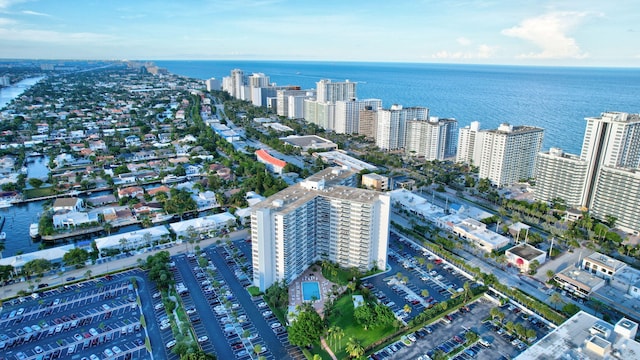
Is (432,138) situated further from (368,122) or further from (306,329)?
(306,329)

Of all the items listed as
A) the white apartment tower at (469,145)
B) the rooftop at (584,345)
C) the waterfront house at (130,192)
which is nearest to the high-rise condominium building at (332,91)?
the white apartment tower at (469,145)

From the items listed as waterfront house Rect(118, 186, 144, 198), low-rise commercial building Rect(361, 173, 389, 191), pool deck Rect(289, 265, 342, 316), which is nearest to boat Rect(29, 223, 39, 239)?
waterfront house Rect(118, 186, 144, 198)

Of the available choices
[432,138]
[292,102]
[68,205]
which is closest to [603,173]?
[432,138]

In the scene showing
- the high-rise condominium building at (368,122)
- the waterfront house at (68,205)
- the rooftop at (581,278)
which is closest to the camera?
the rooftop at (581,278)

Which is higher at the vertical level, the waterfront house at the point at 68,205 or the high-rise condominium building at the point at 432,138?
the high-rise condominium building at the point at 432,138

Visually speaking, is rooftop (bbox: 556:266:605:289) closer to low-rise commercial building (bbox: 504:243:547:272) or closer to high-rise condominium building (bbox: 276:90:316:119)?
low-rise commercial building (bbox: 504:243:547:272)

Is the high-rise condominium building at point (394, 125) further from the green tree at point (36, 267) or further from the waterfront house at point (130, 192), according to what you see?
the green tree at point (36, 267)

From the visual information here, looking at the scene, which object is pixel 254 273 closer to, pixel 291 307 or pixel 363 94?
pixel 291 307

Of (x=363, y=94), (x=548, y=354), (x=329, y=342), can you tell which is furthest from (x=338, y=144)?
(x=363, y=94)
